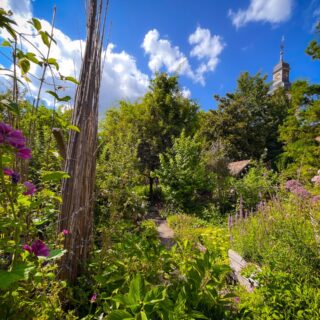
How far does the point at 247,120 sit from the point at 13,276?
1756cm

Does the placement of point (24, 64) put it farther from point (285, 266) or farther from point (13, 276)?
point (285, 266)

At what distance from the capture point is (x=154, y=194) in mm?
9047

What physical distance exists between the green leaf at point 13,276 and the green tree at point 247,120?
1440 centimetres

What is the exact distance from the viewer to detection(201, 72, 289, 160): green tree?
1570 centimetres

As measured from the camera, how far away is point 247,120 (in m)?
16.5

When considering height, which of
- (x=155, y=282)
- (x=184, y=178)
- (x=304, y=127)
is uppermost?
(x=304, y=127)

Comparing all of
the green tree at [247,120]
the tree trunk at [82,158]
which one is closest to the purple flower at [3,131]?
the tree trunk at [82,158]

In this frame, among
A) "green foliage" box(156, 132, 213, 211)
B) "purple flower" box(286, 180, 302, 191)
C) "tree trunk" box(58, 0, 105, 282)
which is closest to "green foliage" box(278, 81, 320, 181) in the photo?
"green foliage" box(156, 132, 213, 211)

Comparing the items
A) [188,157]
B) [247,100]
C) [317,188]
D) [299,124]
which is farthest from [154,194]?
[247,100]

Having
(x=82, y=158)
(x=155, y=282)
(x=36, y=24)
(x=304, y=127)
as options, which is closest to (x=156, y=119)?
(x=304, y=127)

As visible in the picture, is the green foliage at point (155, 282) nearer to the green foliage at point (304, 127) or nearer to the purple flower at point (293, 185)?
the purple flower at point (293, 185)

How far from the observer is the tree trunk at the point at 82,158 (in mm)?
1597

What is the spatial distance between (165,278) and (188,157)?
5.33 m

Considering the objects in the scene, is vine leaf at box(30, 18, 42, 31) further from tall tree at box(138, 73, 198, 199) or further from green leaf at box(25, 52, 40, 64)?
tall tree at box(138, 73, 198, 199)
